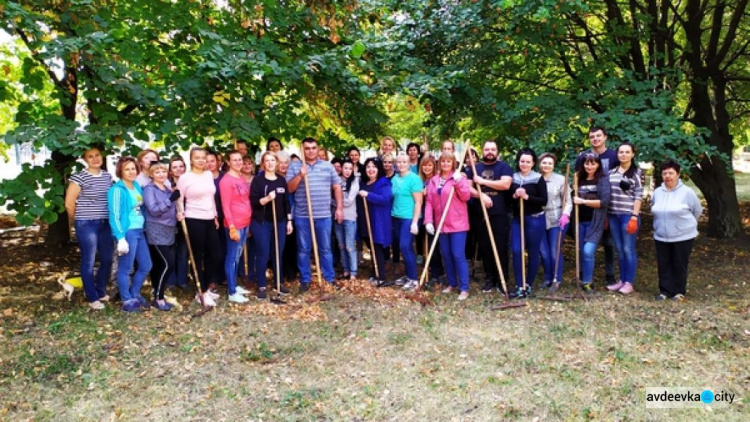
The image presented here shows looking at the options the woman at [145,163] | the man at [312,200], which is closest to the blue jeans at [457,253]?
the man at [312,200]

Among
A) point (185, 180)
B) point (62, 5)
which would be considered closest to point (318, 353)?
point (185, 180)

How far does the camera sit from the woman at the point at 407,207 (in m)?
6.31

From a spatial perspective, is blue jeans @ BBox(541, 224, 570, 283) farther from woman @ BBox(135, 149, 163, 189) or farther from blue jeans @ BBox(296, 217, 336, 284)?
woman @ BBox(135, 149, 163, 189)

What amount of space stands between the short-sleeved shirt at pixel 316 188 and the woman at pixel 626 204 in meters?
3.56

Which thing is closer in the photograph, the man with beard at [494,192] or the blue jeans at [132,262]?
the blue jeans at [132,262]

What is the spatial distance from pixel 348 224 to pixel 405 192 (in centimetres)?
96

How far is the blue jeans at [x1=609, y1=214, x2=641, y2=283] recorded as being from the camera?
19.7 feet

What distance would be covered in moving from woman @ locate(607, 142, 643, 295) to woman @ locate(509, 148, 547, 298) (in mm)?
887

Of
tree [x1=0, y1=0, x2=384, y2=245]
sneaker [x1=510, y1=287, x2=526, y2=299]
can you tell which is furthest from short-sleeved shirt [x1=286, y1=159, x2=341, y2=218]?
sneaker [x1=510, y1=287, x2=526, y2=299]

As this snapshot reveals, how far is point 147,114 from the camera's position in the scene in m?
6.20

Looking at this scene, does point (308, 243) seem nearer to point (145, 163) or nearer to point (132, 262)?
point (132, 262)

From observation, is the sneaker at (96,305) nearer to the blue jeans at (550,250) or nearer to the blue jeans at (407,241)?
the blue jeans at (407,241)

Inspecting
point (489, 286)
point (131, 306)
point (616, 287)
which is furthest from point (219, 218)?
point (616, 287)

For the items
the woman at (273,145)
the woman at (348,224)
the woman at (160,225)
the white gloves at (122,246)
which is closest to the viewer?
the white gloves at (122,246)
